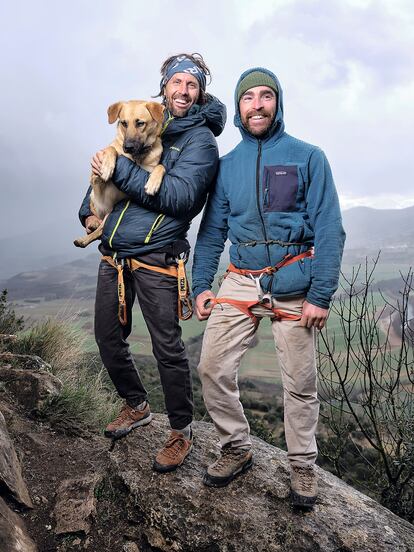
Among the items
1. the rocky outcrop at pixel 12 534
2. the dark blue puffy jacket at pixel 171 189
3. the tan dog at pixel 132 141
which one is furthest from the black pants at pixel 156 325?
the rocky outcrop at pixel 12 534

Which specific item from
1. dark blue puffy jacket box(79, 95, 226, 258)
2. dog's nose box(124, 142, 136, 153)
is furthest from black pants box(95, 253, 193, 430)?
dog's nose box(124, 142, 136, 153)

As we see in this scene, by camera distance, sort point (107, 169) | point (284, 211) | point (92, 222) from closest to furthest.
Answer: point (284, 211), point (107, 169), point (92, 222)

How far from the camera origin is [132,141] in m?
2.90

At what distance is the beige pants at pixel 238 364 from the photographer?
2635mm

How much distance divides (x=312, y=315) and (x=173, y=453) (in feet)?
4.47

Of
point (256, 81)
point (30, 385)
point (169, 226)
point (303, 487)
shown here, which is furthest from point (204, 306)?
point (30, 385)

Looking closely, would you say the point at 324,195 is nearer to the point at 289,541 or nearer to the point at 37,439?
the point at 289,541

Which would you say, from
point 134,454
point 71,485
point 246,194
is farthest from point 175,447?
point 246,194

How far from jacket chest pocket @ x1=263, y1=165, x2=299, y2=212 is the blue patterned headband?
0.87 meters

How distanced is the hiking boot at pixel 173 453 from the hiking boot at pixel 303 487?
0.74 metres

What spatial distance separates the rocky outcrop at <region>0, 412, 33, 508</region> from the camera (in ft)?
9.07

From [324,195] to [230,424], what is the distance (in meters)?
1.53

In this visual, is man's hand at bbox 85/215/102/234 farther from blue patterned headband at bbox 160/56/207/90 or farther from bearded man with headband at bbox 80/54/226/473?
blue patterned headband at bbox 160/56/207/90

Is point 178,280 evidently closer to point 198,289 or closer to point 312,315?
point 198,289
